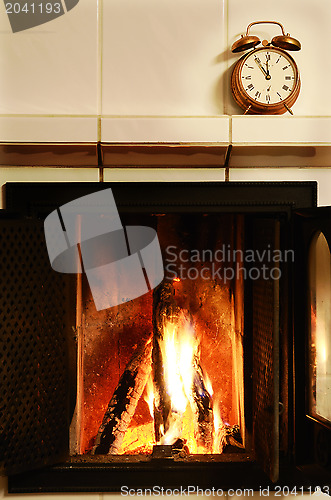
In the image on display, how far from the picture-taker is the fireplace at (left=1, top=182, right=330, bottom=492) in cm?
130

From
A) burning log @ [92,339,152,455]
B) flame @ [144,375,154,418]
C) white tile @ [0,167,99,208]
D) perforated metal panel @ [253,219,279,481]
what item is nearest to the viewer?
perforated metal panel @ [253,219,279,481]

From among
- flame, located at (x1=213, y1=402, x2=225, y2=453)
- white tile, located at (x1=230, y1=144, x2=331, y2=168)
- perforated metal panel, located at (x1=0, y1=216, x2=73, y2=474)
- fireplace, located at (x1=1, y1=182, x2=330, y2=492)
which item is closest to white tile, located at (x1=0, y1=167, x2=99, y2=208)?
fireplace, located at (x1=1, y1=182, x2=330, y2=492)

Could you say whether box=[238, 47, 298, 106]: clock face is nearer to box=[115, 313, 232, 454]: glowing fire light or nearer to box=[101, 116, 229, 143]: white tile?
box=[101, 116, 229, 143]: white tile

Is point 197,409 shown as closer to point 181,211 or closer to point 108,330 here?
point 108,330

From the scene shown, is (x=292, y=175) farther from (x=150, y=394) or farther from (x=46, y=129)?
(x=150, y=394)


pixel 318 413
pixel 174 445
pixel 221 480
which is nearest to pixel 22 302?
pixel 174 445

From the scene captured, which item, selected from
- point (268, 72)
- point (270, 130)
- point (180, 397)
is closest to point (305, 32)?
point (268, 72)

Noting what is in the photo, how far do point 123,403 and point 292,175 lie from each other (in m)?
0.89

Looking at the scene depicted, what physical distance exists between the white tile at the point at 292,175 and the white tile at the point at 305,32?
164 mm

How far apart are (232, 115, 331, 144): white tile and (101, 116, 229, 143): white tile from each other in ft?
0.12

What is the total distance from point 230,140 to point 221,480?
971mm

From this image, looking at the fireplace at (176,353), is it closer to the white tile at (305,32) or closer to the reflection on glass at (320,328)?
the reflection on glass at (320,328)

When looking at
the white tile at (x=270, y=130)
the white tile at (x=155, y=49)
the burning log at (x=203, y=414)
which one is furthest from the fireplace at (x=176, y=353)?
the white tile at (x=155, y=49)

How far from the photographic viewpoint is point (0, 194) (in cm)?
138
